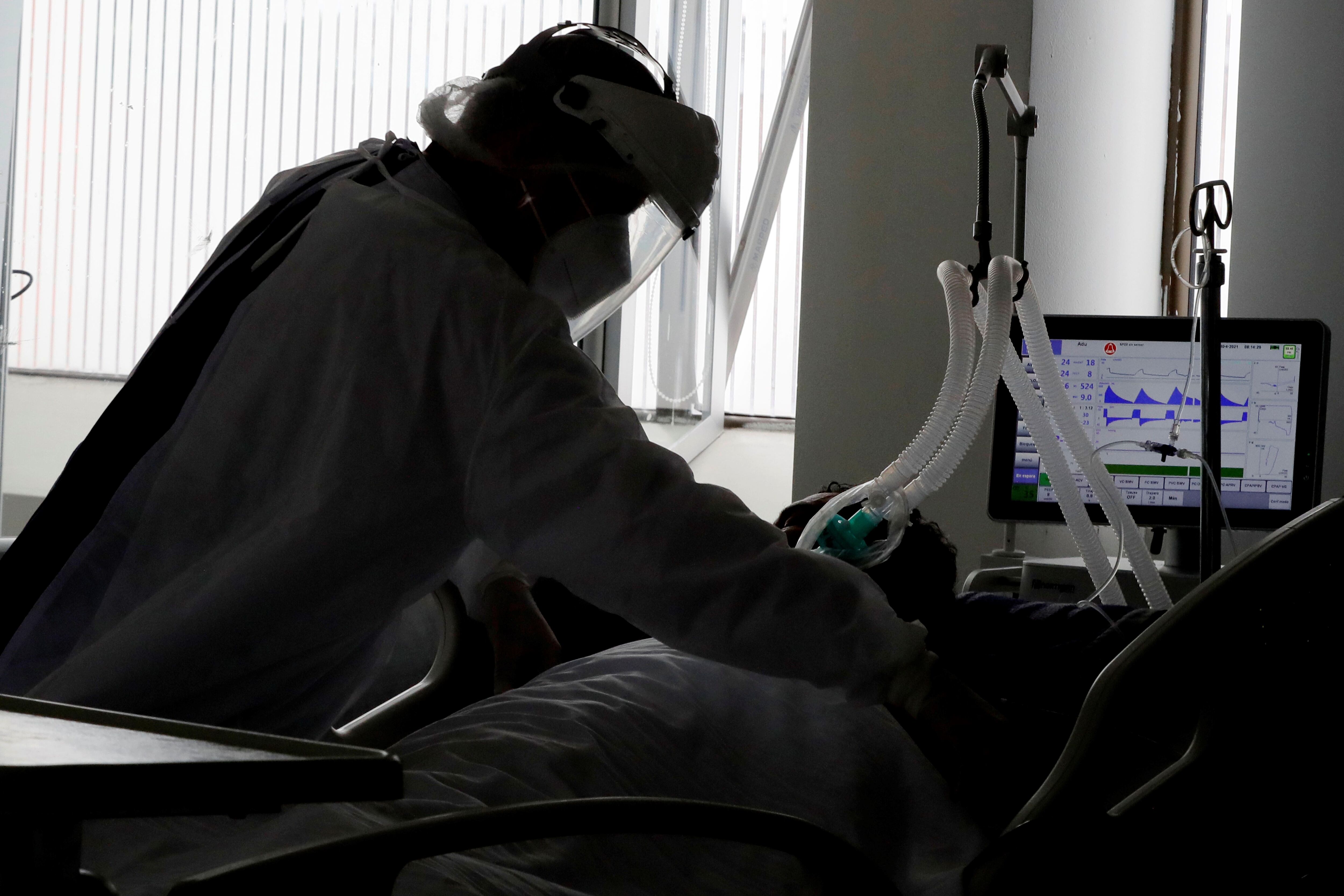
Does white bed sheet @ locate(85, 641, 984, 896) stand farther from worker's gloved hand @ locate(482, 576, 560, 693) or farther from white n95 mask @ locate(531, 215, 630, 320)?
white n95 mask @ locate(531, 215, 630, 320)

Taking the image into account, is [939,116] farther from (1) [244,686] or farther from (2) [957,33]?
(1) [244,686]

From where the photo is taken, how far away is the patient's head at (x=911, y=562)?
1558 millimetres

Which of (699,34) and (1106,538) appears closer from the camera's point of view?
(1106,538)

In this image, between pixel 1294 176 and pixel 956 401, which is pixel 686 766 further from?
pixel 1294 176

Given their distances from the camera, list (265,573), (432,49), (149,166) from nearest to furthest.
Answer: (265,573), (149,166), (432,49)

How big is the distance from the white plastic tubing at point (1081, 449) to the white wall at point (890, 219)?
27.9 inches

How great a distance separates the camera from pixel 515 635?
1607 mm

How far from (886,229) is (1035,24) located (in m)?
0.52

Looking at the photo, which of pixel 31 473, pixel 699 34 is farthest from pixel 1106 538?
pixel 31 473

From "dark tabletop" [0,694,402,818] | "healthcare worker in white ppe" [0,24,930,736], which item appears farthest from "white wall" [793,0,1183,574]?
"dark tabletop" [0,694,402,818]

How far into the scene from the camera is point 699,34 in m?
3.54

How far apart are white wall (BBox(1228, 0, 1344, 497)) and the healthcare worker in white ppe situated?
66.2 inches

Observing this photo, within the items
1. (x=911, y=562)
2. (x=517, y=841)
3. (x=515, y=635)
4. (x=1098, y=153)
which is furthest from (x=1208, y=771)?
(x=1098, y=153)

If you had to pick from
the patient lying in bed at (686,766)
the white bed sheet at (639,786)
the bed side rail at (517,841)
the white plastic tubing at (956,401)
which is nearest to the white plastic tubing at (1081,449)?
the white plastic tubing at (956,401)
